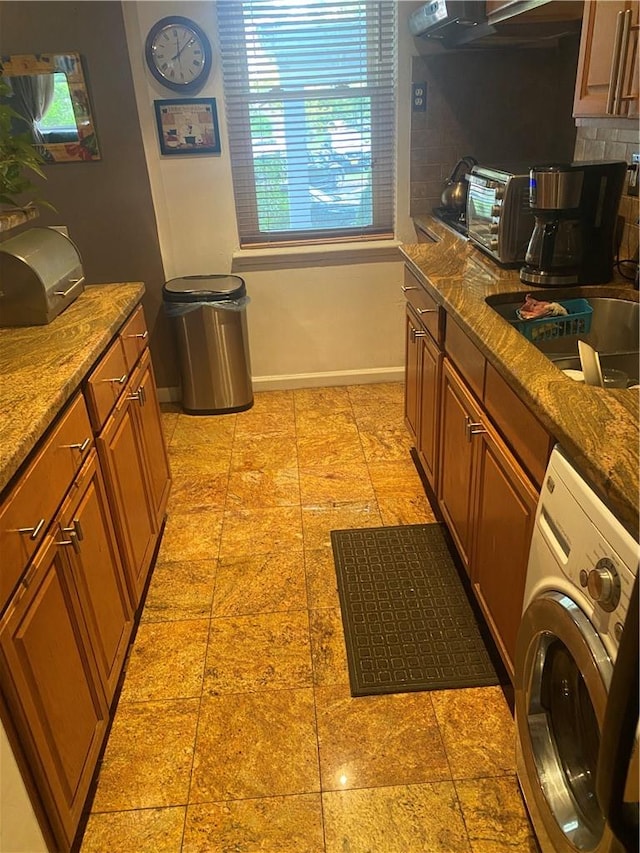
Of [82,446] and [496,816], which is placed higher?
[82,446]

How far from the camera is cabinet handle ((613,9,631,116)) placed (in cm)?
160

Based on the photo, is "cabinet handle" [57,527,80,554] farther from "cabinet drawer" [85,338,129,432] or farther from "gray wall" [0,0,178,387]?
"gray wall" [0,0,178,387]

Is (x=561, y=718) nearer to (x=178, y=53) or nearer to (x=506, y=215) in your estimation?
(x=506, y=215)

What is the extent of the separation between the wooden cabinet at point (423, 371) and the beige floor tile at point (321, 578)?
524mm

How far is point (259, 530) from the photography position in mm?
2574

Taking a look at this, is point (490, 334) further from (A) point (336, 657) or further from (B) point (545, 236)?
(A) point (336, 657)

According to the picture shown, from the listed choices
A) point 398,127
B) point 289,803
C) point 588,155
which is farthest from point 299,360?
point 289,803

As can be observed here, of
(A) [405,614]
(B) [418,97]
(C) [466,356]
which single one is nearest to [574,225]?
(C) [466,356]

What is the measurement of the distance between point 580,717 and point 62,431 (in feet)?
4.14

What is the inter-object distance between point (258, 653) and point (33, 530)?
94cm

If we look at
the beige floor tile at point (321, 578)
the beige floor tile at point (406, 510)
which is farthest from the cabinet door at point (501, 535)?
the beige floor tile at point (406, 510)

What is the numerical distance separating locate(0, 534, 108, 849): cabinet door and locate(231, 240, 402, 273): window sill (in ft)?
8.11

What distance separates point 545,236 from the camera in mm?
1982

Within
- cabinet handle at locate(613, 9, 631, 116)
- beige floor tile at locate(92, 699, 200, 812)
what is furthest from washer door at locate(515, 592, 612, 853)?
cabinet handle at locate(613, 9, 631, 116)
